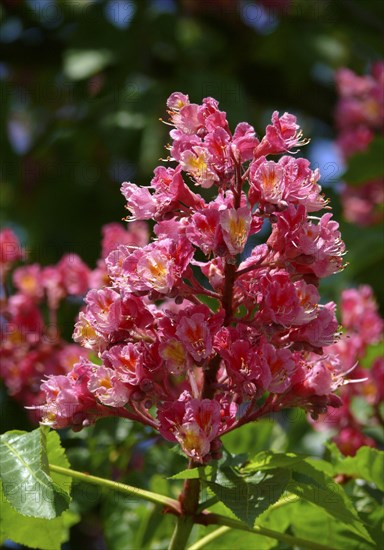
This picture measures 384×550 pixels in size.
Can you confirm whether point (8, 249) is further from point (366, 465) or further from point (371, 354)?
point (366, 465)

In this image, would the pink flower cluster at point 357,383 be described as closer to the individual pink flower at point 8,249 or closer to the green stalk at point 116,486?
the green stalk at point 116,486

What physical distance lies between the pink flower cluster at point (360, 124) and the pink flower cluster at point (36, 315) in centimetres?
154

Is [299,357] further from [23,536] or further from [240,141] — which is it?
[23,536]

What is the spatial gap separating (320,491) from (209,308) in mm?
384

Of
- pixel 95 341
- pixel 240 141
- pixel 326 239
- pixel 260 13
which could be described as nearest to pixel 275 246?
pixel 326 239

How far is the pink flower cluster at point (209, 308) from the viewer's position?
5.03 ft

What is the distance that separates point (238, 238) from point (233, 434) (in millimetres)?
949

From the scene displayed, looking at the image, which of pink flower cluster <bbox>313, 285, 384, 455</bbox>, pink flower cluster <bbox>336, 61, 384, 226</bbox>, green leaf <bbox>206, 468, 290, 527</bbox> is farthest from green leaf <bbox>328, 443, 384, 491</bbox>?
pink flower cluster <bbox>336, 61, 384, 226</bbox>

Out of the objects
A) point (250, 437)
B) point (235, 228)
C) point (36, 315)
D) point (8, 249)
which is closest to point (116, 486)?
point (235, 228)

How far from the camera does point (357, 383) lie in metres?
2.65

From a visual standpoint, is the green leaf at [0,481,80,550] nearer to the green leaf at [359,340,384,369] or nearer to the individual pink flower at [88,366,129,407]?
the individual pink flower at [88,366,129,407]

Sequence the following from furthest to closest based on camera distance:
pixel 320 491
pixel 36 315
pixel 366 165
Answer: pixel 366 165, pixel 36 315, pixel 320 491

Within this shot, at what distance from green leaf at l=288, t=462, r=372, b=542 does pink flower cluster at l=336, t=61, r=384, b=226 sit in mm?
2424

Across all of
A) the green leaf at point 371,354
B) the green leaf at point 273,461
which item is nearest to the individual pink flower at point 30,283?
the green leaf at point 371,354
